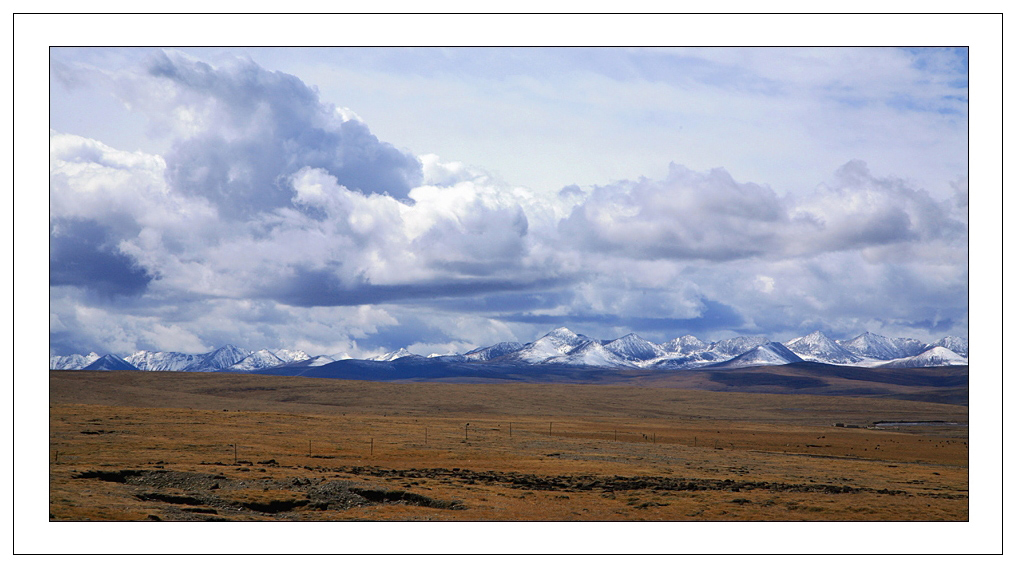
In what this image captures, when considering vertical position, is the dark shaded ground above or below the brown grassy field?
above

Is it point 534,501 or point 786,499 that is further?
point 786,499

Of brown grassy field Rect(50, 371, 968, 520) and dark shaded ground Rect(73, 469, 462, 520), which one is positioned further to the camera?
brown grassy field Rect(50, 371, 968, 520)

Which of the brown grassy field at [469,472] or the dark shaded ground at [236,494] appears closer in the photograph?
the dark shaded ground at [236,494]

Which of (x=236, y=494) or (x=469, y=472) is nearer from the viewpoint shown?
(x=236, y=494)

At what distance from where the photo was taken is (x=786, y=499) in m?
36.4

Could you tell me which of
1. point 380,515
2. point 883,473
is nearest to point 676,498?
point 380,515

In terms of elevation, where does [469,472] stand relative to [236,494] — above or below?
below

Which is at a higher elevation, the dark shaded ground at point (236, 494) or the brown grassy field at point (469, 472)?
the dark shaded ground at point (236, 494)

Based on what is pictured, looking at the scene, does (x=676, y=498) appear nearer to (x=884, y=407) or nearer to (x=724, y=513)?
(x=724, y=513)
